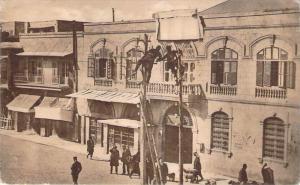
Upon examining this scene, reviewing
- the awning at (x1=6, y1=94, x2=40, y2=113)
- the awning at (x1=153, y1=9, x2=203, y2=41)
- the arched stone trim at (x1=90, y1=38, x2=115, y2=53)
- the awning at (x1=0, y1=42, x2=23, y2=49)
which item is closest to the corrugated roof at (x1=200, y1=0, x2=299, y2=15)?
the awning at (x1=153, y1=9, x2=203, y2=41)

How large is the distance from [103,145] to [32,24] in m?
3.55

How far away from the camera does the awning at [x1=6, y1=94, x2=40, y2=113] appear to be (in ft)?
41.4

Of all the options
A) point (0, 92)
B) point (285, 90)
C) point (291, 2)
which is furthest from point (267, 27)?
point (0, 92)

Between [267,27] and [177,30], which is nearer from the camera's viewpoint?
[267,27]

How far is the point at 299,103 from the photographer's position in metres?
9.25

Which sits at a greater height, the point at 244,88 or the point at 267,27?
the point at 267,27

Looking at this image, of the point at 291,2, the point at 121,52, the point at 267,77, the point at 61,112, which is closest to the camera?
the point at 291,2

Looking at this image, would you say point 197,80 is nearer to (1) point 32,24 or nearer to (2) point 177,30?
(2) point 177,30

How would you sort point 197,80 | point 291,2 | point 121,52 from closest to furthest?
point 291,2 < point 197,80 < point 121,52

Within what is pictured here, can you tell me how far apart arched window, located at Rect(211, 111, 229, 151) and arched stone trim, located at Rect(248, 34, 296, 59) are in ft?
5.07

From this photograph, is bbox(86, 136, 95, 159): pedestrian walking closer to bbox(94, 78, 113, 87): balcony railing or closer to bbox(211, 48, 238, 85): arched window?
bbox(94, 78, 113, 87): balcony railing

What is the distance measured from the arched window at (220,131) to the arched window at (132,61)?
2.03 metres

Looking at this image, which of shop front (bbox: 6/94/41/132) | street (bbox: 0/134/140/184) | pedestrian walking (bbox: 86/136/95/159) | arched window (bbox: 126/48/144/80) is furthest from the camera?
shop front (bbox: 6/94/41/132)

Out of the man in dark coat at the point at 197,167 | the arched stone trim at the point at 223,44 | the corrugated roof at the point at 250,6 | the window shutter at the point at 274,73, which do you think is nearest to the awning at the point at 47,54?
the arched stone trim at the point at 223,44
